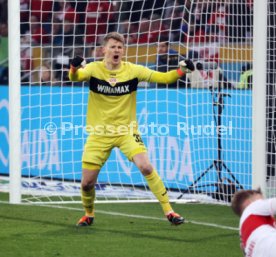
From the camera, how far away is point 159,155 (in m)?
14.3

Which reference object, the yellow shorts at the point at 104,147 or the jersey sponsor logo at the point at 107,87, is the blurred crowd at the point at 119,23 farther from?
the yellow shorts at the point at 104,147

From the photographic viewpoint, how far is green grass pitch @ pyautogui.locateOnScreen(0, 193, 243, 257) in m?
9.30

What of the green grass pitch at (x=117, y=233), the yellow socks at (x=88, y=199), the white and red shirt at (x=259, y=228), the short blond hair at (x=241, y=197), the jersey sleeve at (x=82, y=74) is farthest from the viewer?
the yellow socks at (x=88, y=199)

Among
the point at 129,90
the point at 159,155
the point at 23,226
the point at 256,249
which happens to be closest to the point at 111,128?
the point at 129,90

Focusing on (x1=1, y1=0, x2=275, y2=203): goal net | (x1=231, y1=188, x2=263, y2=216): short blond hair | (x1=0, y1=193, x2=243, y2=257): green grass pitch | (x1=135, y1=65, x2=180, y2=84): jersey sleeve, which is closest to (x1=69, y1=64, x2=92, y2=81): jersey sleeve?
(x1=135, y1=65, x2=180, y2=84): jersey sleeve

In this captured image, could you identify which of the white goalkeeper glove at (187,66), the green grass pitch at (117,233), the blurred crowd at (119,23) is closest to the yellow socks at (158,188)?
the green grass pitch at (117,233)

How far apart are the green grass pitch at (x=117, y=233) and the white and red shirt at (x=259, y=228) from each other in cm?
259

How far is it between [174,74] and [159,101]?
372 cm

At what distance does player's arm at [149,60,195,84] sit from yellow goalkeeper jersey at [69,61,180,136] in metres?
0.01

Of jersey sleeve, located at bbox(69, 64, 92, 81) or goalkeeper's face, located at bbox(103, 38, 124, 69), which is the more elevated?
goalkeeper's face, located at bbox(103, 38, 124, 69)

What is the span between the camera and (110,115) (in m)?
10.9

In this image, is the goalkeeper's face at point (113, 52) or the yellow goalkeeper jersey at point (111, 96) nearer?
the goalkeeper's face at point (113, 52)

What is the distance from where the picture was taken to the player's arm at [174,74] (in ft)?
33.9

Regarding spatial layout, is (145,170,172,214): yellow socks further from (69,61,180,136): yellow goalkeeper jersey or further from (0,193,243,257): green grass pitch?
(69,61,180,136): yellow goalkeeper jersey
